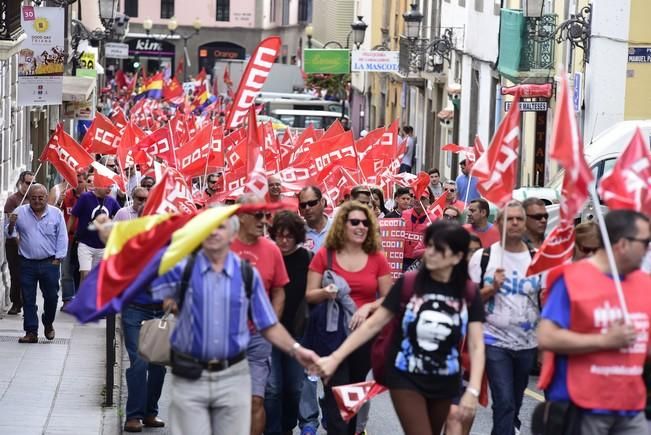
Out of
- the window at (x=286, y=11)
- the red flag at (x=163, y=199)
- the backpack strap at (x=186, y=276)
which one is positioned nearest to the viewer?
the backpack strap at (x=186, y=276)

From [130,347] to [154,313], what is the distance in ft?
1.30

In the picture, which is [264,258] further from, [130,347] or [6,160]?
[6,160]

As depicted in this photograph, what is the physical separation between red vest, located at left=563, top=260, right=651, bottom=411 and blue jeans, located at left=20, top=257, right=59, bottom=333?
934 cm

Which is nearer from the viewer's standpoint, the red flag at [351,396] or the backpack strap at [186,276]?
the backpack strap at [186,276]

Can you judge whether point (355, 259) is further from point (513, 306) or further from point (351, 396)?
point (513, 306)

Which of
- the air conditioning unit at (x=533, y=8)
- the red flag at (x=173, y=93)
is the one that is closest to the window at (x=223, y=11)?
the red flag at (x=173, y=93)

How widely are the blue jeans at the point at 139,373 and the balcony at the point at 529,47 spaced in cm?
1865

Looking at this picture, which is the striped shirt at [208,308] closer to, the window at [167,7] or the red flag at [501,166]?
the red flag at [501,166]

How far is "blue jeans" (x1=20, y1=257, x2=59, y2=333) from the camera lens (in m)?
15.8

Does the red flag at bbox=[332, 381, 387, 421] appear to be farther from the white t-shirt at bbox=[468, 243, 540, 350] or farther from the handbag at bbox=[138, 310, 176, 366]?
the handbag at bbox=[138, 310, 176, 366]

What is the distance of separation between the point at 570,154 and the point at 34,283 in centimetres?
925

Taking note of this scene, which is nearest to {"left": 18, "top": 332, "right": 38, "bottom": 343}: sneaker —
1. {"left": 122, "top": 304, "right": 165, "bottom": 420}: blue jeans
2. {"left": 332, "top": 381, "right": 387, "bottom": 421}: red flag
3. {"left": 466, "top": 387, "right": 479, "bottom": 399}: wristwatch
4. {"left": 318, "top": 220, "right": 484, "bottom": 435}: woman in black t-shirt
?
{"left": 122, "top": 304, "right": 165, "bottom": 420}: blue jeans

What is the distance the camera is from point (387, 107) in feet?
186

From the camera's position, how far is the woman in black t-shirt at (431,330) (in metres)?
8.05
